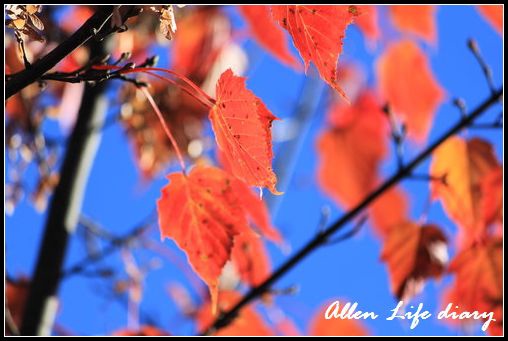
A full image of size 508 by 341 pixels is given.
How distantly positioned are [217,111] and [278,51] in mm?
538

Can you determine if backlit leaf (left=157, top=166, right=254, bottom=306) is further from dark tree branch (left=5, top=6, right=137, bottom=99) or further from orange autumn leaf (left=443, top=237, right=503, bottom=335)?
orange autumn leaf (left=443, top=237, right=503, bottom=335)

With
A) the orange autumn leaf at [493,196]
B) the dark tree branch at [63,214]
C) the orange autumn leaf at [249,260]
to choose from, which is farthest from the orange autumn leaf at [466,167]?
the dark tree branch at [63,214]

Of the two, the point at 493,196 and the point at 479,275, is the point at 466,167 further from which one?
the point at 479,275

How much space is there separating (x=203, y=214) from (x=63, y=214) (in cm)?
61

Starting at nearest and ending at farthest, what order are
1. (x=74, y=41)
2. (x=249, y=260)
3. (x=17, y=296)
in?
(x=74, y=41) < (x=249, y=260) < (x=17, y=296)

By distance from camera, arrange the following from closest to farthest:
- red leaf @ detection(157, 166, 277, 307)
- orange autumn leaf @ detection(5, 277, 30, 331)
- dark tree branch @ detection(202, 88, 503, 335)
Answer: red leaf @ detection(157, 166, 277, 307), dark tree branch @ detection(202, 88, 503, 335), orange autumn leaf @ detection(5, 277, 30, 331)

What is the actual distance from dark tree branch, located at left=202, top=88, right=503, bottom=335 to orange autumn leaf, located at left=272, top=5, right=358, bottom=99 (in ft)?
1.46

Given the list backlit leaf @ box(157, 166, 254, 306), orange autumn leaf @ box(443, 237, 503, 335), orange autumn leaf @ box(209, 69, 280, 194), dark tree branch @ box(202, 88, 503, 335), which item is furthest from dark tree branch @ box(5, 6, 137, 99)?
orange autumn leaf @ box(443, 237, 503, 335)

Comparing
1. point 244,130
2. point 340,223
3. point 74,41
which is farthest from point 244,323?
point 74,41

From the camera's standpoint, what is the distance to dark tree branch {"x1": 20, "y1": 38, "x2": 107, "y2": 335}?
1.23m

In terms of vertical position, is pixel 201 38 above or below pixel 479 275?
above

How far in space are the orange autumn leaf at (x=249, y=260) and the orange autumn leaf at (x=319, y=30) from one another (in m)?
0.53

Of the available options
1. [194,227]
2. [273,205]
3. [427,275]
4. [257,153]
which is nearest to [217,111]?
[257,153]

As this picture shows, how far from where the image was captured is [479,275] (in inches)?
45.9
